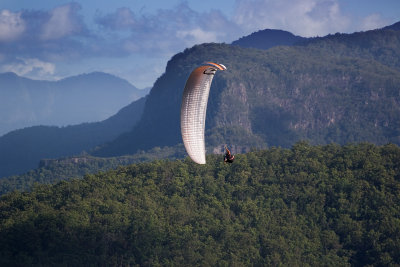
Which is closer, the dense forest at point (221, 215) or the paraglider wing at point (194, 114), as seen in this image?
the paraglider wing at point (194, 114)

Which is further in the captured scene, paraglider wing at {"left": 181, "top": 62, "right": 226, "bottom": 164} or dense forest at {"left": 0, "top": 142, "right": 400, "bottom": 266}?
dense forest at {"left": 0, "top": 142, "right": 400, "bottom": 266}

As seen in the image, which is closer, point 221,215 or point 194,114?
point 194,114

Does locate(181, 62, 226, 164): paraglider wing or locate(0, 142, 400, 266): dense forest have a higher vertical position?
locate(181, 62, 226, 164): paraglider wing

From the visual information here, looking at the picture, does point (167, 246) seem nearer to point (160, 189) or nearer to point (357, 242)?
point (160, 189)

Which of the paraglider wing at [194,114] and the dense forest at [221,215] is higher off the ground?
the paraglider wing at [194,114]

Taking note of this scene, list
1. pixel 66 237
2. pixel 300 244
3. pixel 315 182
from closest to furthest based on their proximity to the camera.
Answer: pixel 66 237
pixel 300 244
pixel 315 182

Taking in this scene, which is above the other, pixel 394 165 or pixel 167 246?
pixel 394 165

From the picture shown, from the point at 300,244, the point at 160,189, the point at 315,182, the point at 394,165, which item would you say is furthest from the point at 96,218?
the point at 394,165

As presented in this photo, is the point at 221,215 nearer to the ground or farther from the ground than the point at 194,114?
nearer to the ground
